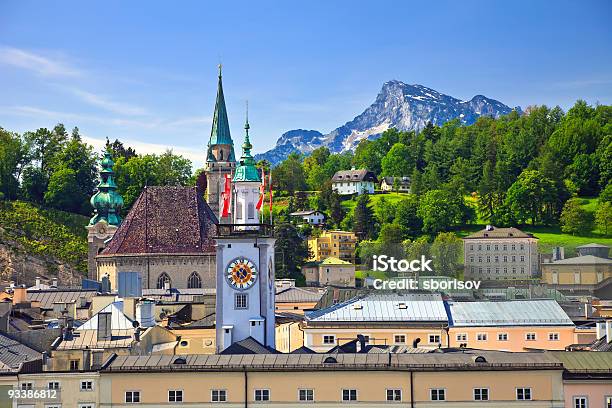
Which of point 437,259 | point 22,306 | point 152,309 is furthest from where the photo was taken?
point 437,259

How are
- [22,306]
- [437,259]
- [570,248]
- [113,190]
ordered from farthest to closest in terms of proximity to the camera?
1. [570,248]
2. [437,259]
3. [113,190]
4. [22,306]

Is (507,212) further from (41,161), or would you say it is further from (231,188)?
(231,188)

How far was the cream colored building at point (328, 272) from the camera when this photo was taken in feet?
528

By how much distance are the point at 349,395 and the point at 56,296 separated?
166 ft

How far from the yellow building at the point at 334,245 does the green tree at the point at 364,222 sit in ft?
20.6

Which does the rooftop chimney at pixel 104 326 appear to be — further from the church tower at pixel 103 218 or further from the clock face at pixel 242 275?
the church tower at pixel 103 218

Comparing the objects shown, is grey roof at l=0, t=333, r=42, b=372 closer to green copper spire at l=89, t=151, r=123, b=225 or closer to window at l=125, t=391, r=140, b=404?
window at l=125, t=391, r=140, b=404

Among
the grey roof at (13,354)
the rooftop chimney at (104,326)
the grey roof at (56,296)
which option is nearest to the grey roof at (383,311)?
the rooftop chimney at (104,326)

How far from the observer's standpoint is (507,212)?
191 m

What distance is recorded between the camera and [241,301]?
73.9m

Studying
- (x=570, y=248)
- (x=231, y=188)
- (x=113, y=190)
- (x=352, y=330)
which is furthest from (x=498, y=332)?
(x=570, y=248)

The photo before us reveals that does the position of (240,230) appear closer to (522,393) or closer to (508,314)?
(508,314)

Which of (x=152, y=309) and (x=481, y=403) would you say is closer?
(x=481, y=403)

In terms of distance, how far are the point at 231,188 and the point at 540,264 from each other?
77482mm
